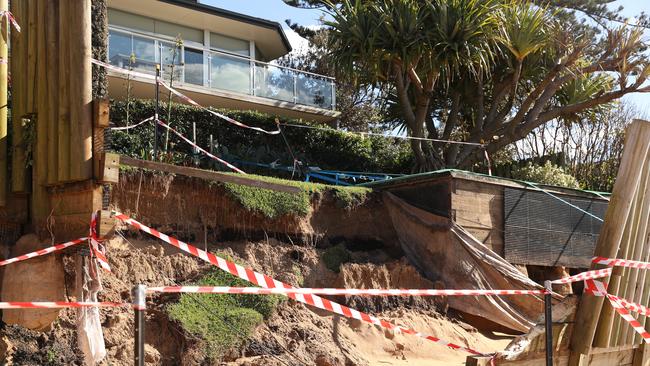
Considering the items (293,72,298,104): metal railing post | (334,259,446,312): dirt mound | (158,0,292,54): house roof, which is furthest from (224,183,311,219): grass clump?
(158,0,292,54): house roof

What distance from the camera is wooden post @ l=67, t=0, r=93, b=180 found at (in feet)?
20.2

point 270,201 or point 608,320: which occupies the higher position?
point 270,201

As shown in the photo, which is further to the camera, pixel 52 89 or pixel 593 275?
pixel 52 89

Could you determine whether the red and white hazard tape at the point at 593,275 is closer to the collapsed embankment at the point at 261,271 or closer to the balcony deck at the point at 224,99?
the collapsed embankment at the point at 261,271

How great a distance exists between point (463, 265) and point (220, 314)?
4.84m

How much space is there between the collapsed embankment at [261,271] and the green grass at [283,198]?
0.07ft

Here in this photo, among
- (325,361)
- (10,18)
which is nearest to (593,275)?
(325,361)

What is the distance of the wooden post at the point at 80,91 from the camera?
6172 mm

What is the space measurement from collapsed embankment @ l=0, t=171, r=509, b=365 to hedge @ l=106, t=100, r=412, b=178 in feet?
9.72

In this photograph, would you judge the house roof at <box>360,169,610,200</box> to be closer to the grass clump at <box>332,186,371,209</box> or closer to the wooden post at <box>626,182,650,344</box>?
the grass clump at <box>332,186,371,209</box>

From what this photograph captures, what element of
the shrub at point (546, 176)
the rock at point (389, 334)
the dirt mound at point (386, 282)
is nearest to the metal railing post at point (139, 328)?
the rock at point (389, 334)

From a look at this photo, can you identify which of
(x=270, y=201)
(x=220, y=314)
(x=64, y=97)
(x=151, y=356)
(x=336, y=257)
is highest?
(x=64, y=97)

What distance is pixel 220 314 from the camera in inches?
372

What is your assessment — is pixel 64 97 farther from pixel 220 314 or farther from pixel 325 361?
pixel 325 361
